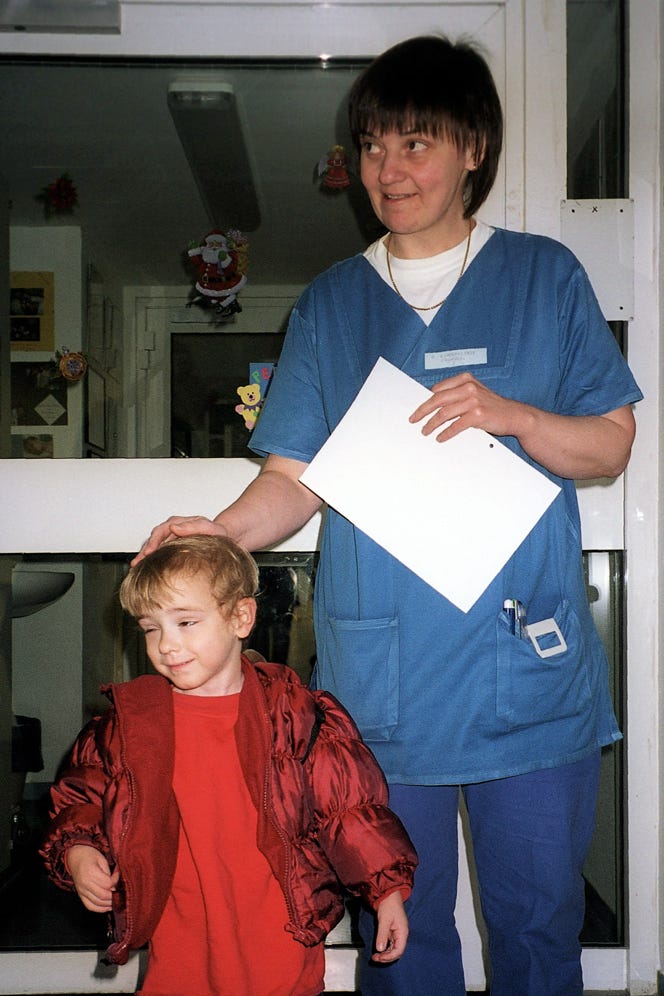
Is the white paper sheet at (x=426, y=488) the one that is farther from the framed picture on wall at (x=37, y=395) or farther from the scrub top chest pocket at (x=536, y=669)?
the framed picture on wall at (x=37, y=395)

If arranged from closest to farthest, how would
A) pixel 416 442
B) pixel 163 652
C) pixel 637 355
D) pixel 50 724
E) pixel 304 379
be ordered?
pixel 163 652 < pixel 416 442 < pixel 304 379 < pixel 637 355 < pixel 50 724

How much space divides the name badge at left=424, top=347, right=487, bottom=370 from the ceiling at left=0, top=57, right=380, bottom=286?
24.7 inches

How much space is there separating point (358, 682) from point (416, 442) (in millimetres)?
315

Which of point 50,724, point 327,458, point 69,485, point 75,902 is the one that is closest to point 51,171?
point 69,485

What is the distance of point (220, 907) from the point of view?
1050 mm

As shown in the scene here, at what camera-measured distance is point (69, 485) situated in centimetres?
172

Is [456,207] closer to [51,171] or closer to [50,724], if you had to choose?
[51,171]

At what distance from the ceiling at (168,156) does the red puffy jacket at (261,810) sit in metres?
0.94

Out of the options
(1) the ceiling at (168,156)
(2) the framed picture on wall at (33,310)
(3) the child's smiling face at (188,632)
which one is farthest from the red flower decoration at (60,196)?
(3) the child's smiling face at (188,632)

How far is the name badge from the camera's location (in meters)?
1.16

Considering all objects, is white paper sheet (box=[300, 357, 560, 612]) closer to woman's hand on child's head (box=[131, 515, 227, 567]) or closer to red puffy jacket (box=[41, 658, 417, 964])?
woman's hand on child's head (box=[131, 515, 227, 567])

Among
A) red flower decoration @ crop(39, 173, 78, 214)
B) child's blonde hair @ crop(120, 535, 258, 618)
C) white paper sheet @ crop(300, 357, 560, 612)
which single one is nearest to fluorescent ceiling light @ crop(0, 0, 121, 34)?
red flower decoration @ crop(39, 173, 78, 214)

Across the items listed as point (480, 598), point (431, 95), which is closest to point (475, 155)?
point (431, 95)

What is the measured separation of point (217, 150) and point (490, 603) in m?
1.08
